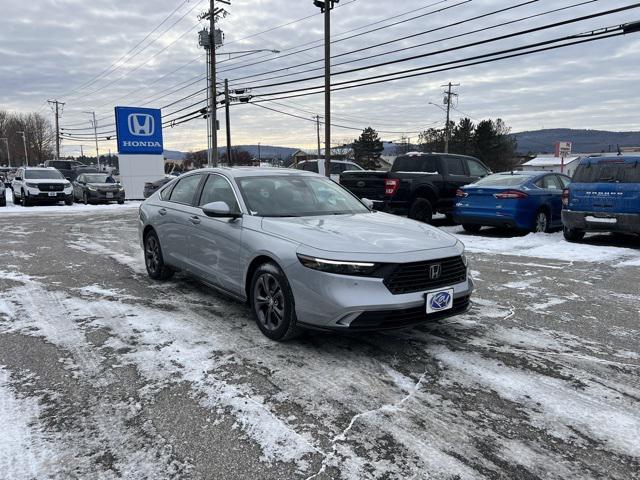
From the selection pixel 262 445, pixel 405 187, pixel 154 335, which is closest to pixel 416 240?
pixel 262 445

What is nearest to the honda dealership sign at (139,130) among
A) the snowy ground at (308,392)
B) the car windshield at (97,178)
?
the car windshield at (97,178)

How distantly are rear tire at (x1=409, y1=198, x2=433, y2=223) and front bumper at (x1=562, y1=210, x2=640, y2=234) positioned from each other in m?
3.41

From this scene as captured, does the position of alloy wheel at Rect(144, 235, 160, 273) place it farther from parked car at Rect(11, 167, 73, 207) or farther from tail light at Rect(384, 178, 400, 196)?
parked car at Rect(11, 167, 73, 207)

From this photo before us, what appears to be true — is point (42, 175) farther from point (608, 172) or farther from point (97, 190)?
point (608, 172)

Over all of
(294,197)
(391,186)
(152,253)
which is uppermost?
(294,197)

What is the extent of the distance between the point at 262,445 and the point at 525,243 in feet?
29.0

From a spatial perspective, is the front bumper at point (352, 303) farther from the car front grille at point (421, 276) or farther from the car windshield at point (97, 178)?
the car windshield at point (97, 178)

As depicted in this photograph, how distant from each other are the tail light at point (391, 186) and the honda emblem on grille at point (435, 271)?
332 inches

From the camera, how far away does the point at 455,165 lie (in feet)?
43.5

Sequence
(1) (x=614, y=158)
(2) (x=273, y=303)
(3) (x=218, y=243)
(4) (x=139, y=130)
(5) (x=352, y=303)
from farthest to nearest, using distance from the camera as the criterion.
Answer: (4) (x=139, y=130)
(1) (x=614, y=158)
(3) (x=218, y=243)
(2) (x=273, y=303)
(5) (x=352, y=303)

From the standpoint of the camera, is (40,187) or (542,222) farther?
(40,187)

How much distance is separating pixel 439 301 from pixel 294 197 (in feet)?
6.35

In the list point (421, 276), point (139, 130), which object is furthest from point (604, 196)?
point (139, 130)

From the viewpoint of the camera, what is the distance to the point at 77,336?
4.47 metres
